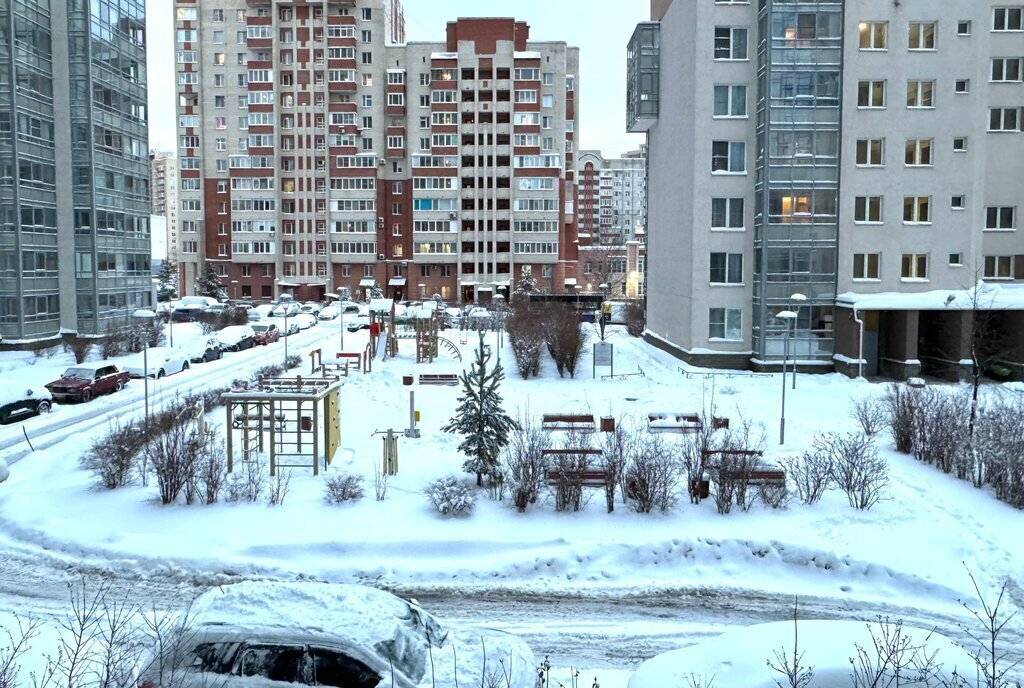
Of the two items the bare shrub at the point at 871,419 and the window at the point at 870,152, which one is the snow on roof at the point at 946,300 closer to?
the window at the point at 870,152

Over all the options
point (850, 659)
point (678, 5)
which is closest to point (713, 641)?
point (850, 659)

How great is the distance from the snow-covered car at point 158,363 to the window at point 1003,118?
40.7 metres

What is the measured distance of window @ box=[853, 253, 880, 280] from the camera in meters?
35.2

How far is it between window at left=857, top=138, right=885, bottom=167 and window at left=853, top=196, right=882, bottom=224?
1499 mm

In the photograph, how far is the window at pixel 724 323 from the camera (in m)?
36.3

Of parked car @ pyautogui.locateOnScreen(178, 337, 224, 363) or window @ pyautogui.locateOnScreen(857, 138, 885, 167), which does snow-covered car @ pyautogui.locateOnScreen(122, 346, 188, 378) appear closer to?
parked car @ pyautogui.locateOnScreen(178, 337, 224, 363)

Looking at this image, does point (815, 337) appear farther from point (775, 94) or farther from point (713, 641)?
point (713, 641)

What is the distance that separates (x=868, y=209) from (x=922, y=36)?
7.84 m

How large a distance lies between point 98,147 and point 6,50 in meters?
7.41

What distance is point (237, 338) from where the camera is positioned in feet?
151

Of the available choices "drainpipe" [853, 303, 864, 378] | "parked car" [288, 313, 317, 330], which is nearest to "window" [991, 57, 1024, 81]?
"drainpipe" [853, 303, 864, 378]

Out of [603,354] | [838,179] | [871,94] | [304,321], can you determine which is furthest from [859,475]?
[304,321]

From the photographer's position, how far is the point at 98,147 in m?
48.0

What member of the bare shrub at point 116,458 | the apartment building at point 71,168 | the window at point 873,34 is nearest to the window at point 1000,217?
the window at point 873,34
